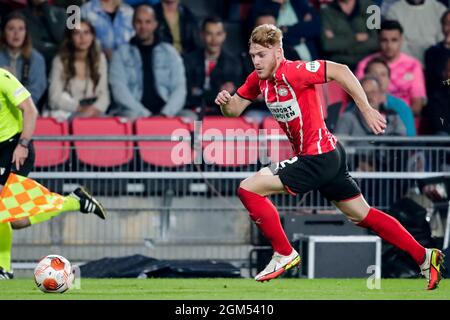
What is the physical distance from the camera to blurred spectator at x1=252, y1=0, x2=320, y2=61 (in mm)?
17750

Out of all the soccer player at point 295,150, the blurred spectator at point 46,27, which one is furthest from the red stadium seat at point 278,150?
the soccer player at point 295,150

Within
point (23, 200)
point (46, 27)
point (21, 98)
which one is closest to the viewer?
point (21, 98)

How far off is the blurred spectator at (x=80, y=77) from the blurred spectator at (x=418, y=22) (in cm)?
406

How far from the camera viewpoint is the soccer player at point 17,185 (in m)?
13.0

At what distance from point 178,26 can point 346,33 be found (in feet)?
7.31

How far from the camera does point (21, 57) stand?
17125 mm

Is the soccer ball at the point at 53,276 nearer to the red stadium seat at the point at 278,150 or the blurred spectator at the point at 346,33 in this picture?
the red stadium seat at the point at 278,150

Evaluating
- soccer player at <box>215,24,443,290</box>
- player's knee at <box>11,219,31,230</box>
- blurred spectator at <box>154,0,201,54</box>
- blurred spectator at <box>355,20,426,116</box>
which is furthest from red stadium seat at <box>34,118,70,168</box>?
soccer player at <box>215,24,443,290</box>

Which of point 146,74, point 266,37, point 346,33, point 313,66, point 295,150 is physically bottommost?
point 295,150

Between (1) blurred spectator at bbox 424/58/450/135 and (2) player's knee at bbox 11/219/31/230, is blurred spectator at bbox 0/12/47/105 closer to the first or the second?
(2) player's knee at bbox 11/219/31/230

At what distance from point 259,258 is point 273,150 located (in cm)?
127

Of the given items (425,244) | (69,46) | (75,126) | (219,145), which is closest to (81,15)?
(69,46)

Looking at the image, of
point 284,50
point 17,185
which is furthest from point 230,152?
point 17,185

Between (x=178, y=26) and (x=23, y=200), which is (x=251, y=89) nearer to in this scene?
(x=23, y=200)
